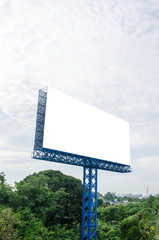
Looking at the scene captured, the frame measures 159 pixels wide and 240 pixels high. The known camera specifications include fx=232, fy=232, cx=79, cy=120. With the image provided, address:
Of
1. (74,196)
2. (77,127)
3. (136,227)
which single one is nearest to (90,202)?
(74,196)

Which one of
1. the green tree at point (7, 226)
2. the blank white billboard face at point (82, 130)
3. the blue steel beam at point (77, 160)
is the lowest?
the green tree at point (7, 226)

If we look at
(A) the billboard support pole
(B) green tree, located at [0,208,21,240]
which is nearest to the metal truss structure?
(A) the billboard support pole

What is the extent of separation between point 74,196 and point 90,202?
7.29 ft

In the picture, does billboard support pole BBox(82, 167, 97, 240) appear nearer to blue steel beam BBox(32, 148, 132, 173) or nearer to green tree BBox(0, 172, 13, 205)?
blue steel beam BBox(32, 148, 132, 173)

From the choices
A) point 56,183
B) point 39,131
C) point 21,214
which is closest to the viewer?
point 21,214

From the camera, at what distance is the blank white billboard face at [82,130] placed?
45.5 feet

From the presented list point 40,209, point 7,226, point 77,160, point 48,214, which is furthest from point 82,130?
point 7,226

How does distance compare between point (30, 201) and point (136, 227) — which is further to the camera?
point (136, 227)

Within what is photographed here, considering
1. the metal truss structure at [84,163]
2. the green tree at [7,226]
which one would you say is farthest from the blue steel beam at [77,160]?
the green tree at [7,226]

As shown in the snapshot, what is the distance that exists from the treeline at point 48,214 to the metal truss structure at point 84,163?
3.98 ft

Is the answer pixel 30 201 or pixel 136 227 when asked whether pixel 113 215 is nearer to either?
pixel 136 227

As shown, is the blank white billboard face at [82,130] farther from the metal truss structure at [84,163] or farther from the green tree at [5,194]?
the green tree at [5,194]

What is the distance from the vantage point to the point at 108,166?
57.5ft

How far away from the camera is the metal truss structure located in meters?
13.4
